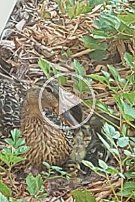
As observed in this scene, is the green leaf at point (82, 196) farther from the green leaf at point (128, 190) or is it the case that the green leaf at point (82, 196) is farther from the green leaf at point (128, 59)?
the green leaf at point (128, 59)

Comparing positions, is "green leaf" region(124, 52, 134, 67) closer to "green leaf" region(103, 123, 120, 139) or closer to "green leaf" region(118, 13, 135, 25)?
"green leaf" region(118, 13, 135, 25)

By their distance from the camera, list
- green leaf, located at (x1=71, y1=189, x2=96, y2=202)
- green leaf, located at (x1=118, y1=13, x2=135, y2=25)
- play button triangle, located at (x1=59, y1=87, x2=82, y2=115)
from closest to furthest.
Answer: green leaf, located at (x1=71, y1=189, x2=96, y2=202)
play button triangle, located at (x1=59, y1=87, x2=82, y2=115)
green leaf, located at (x1=118, y1=13, x2=135, y2=25)

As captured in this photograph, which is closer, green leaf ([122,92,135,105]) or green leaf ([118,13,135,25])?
green leaf ([122,92,135,105])

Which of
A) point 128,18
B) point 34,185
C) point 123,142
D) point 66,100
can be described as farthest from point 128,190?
point 128,18

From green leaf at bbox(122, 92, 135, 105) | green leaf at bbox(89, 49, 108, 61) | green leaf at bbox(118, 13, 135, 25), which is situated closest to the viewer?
green leaf at bbox(122, 92, 135, 105)

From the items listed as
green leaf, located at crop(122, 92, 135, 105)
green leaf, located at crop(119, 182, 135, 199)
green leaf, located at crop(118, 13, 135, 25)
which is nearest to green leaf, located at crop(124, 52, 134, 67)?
green leaf, located at crop(118, 13, 135, 25)

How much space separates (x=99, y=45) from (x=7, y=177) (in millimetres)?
538

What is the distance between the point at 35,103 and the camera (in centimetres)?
171

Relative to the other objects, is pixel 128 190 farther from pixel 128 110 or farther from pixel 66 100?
pixel 66 100

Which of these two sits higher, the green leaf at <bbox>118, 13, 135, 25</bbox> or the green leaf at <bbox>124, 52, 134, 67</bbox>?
the green leaf at <bbox>118, 13, 135, 25</bbox>

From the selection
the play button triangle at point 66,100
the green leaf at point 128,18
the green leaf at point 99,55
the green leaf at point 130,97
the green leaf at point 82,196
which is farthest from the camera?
the green leaf at point 99,55

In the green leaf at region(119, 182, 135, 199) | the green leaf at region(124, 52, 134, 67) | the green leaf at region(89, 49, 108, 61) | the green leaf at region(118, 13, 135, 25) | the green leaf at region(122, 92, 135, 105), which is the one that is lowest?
the green leaf at region(119, 182, 135, 199)

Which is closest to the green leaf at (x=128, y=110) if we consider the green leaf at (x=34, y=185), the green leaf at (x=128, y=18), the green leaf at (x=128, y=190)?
the green leaf at (x=128, y=190)

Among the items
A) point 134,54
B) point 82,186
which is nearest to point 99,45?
point 134,54
